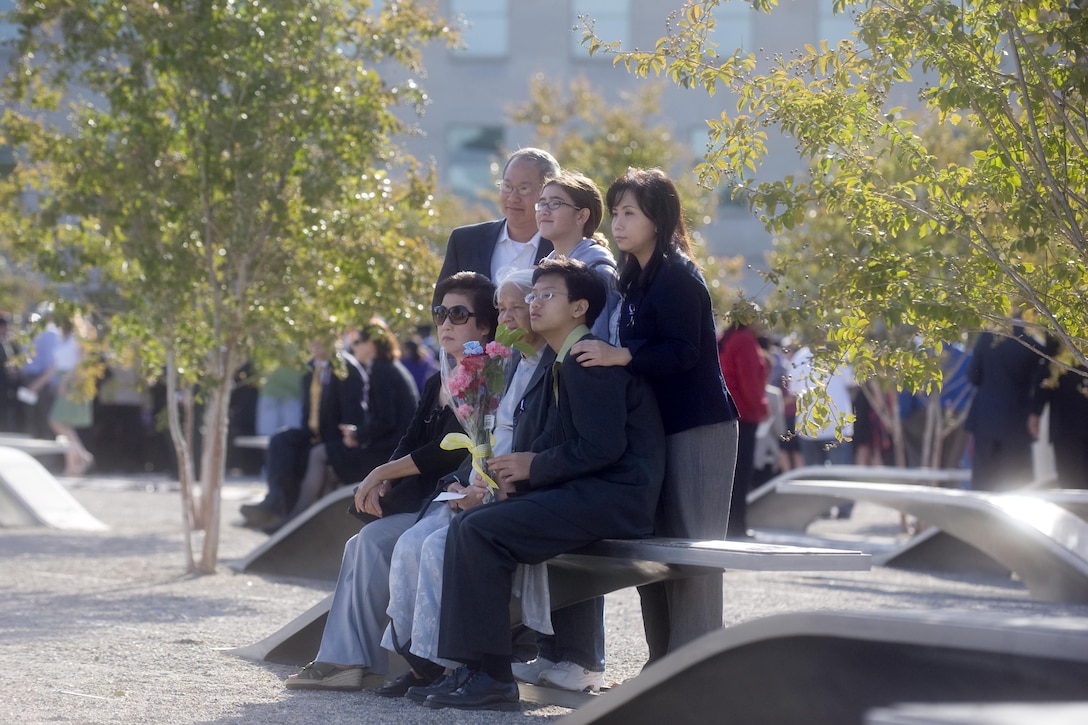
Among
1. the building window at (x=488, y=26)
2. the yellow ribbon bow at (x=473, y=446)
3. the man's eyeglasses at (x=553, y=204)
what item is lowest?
the yellow ribbon bow at (x=473, y=446)

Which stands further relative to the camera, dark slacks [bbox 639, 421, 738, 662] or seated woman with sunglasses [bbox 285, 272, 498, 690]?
seated woman with sunglasses [bbox 285, 272, 498, 690]

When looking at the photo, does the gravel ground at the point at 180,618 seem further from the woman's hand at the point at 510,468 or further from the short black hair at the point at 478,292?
the short black hair at the point at 478,292

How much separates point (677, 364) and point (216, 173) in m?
5.44

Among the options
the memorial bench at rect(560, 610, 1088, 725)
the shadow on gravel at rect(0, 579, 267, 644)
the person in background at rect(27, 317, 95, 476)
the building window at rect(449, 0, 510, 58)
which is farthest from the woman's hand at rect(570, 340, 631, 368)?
the building window at rect(449, 0, 510, 58)

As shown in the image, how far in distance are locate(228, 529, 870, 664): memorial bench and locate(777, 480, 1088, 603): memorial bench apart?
15.6 feet

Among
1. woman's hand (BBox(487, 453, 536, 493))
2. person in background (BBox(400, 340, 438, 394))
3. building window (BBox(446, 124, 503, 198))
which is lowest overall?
woman's hand (BBox(487, 453, 536, 493))

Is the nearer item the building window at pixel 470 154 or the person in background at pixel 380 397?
the person in background at pixel 380 397

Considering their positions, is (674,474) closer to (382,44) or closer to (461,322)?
(461,322)

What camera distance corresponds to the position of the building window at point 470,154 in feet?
117

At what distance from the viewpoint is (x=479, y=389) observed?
6047mm

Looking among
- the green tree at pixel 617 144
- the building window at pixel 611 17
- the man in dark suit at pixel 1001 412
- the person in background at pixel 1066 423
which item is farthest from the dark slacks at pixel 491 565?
the building window at pixel 611 17

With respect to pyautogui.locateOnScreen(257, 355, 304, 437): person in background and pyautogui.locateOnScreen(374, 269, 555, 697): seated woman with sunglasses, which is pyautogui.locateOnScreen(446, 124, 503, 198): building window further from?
pyautogui.locateOnScreen(374, 269, 555, 697): seated woman with sunglasses

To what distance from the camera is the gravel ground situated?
567cm

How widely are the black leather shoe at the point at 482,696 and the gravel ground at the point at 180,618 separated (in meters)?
0.04
